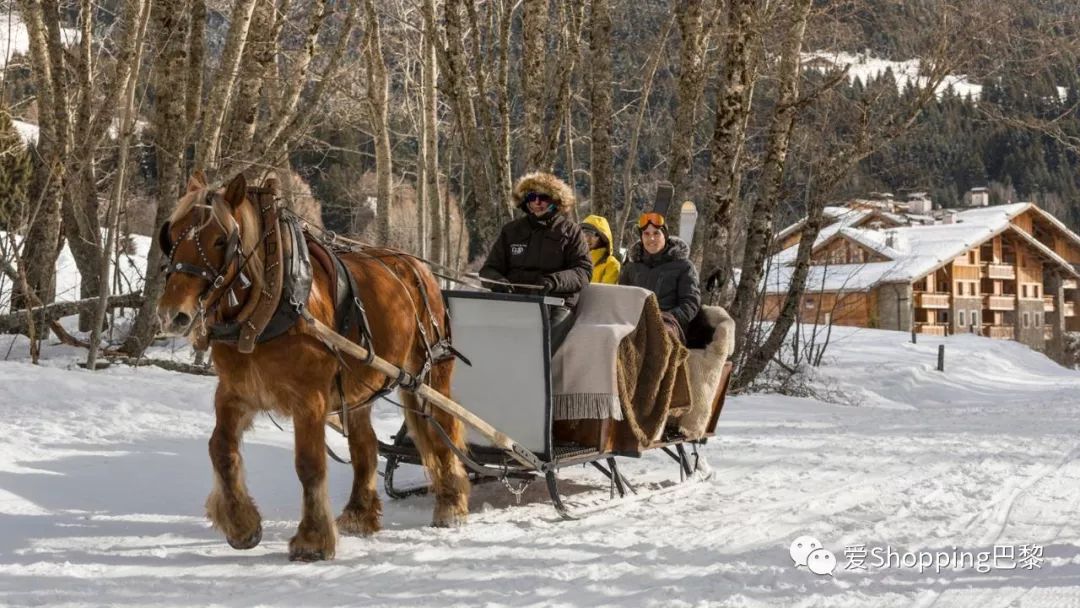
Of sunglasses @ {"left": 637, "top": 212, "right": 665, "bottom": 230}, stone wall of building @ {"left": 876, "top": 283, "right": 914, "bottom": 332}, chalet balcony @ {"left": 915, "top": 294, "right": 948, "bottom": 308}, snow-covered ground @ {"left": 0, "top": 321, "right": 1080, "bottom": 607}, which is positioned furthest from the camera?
chalet balcony @ {"left": 915, "top": 294, "right": 948, "bottom": 308}

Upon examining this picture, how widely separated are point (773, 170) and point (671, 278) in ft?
23.1

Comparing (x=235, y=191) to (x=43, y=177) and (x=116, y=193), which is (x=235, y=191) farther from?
(x=43, y=177)

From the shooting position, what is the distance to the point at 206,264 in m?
4.63

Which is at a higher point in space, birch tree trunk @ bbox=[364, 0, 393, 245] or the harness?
birch tree trunk @ bbox=[364, 0, 393, 245]

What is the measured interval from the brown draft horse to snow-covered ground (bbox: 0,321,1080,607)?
186 mm

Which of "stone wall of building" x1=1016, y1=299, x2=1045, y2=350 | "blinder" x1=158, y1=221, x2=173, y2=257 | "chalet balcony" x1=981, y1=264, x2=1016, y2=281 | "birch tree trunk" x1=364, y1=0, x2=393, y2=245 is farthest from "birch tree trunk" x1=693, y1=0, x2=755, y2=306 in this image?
"stone wall of building" x1=1016, y1=299, x2=1045, y2=350

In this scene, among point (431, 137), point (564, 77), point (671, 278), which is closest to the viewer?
point (671, 278)

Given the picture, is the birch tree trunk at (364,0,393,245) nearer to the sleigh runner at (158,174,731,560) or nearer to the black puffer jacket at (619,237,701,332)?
the black puffer jacket at (619,237,701,332)

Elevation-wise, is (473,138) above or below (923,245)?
below

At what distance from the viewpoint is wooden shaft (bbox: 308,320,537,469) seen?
4.99m

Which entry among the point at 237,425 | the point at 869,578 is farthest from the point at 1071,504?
the point at 237,425

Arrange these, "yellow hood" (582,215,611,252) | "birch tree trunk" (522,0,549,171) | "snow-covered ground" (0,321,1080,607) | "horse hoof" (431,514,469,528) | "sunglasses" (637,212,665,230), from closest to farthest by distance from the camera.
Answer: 1. "snow-covered ground" (0,321,1080,607)
2. "horse hoof" (431,514,469,528)
3. "sunglasses" (637,212,665,230)
4. "yellow hood" (582,215,611,252)
5. "birch tree trunk" (522,0,549,171)

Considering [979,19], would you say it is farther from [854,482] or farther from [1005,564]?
[1005,564]

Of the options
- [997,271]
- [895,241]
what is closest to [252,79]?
[895,241]
